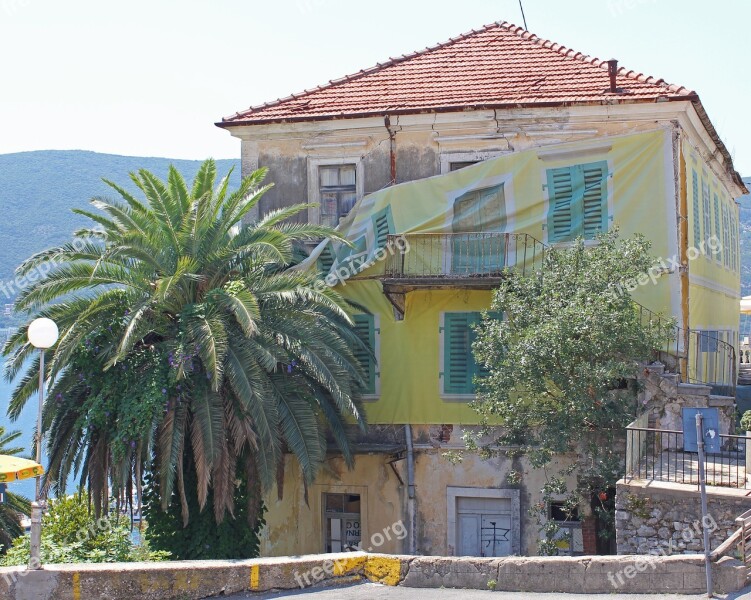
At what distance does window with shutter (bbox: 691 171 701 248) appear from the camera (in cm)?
1961

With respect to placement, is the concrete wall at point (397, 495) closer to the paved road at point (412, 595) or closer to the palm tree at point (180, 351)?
the palm tree at point (180, 351)

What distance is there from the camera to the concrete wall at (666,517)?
43.6 feet

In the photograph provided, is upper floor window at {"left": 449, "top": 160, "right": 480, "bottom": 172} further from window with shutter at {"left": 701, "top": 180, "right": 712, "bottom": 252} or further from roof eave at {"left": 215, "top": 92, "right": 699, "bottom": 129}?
window with shutter at {"left": 701, "top": 180, "right": 712, "bottom": 252}

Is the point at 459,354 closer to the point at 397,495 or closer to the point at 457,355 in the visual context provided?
the point at 457,355

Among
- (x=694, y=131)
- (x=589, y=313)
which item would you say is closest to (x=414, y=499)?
(x=589, y=313)

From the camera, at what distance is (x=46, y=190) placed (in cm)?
14288

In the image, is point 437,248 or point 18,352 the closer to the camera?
point 18,352

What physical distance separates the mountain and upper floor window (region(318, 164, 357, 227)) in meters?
109

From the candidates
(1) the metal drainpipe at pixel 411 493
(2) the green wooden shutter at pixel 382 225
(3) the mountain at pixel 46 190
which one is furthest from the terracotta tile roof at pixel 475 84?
(3) the mountain at pixel 46 190

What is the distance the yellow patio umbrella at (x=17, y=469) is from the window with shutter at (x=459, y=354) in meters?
8.70

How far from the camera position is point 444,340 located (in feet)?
62.7

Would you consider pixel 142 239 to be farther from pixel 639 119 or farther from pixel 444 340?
pixel 639 119

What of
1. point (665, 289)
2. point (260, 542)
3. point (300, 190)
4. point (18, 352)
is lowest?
point (260, 542)

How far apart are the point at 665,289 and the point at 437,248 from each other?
3.89 meters
